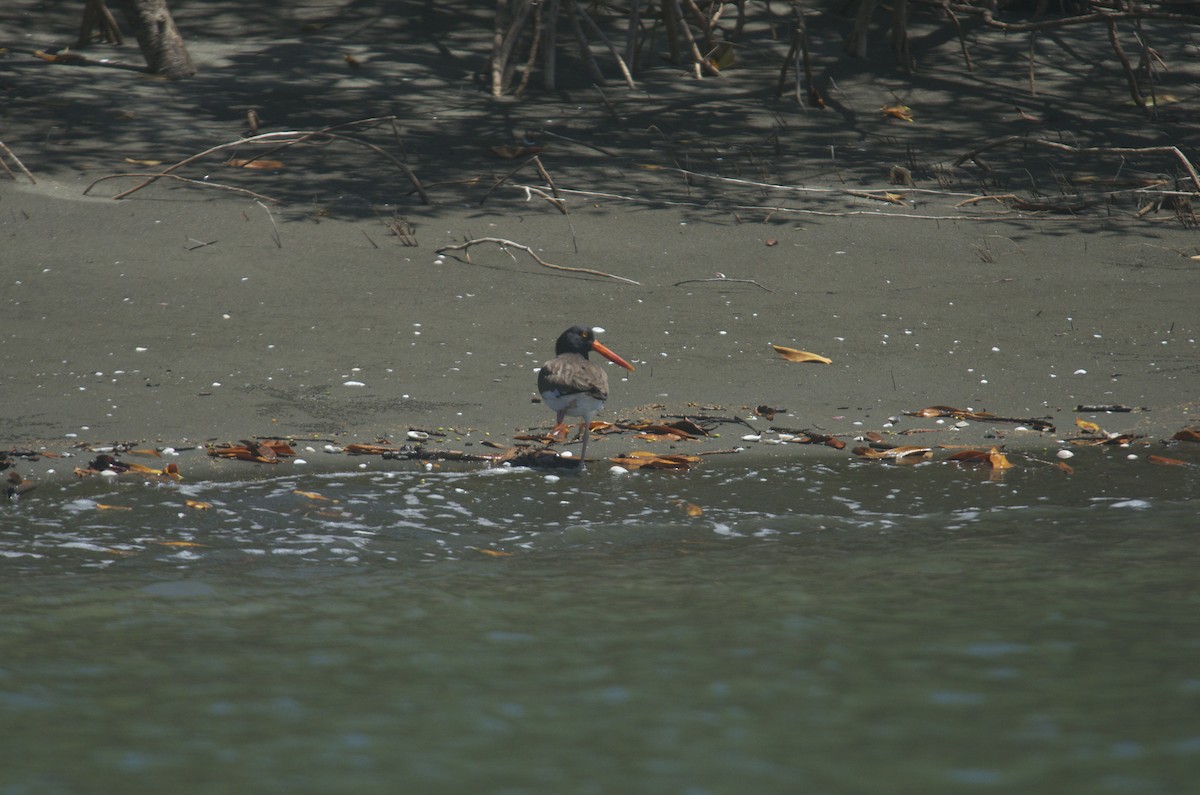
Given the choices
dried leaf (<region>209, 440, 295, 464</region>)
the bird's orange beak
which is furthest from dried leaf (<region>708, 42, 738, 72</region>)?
dried leaf (<region>209, 440, 295, 464</region>)

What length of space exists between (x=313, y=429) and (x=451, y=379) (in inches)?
44.2

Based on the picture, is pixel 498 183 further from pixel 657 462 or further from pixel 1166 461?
pixel 1166 461

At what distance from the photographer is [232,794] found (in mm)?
3600

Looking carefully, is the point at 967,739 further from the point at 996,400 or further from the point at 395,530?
the point at 996,400

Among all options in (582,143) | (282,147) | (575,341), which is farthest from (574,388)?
(582,143)

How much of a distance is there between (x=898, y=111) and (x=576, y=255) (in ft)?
18.3

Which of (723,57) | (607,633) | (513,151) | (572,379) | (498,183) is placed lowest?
(607,633)

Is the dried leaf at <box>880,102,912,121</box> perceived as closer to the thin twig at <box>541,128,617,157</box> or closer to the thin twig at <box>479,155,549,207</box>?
the thin twig at <box>541,128,617,157</box>

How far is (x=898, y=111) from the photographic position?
1434cm

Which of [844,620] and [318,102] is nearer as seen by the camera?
[844,620]

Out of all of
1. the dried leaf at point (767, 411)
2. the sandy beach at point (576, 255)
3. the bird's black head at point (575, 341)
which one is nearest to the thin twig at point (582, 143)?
the sandy beach at point (576, 255)

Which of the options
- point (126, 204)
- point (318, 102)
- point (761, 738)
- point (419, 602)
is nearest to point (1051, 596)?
point (761, 738)

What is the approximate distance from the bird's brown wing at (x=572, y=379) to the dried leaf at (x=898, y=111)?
27.5 ft

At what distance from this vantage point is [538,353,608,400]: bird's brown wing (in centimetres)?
697
